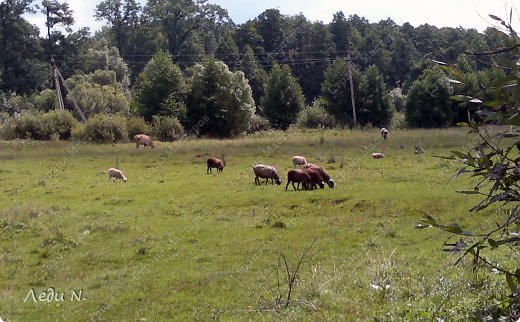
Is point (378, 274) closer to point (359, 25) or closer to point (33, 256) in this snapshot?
point (33, 256)

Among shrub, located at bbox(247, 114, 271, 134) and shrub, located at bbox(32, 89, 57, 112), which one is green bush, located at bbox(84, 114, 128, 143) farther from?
shrub, located at bbox(247, 114, 271, 134)

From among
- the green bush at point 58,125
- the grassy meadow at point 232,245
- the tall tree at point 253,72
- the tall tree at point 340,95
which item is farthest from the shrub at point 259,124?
the grassy meadow at point 232,245

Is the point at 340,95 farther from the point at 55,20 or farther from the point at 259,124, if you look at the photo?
the point at 55,20

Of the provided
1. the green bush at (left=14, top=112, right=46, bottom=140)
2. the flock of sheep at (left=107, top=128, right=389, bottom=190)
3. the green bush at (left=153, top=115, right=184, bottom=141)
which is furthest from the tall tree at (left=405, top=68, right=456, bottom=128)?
the green bush at (left=14, top=112, right=46, bottom=140)

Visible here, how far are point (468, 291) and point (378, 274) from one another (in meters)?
2.32

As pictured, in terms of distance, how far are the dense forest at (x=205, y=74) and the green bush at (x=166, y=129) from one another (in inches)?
2.8

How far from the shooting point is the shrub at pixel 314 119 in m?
57.7

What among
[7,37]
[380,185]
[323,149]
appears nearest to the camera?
[380,185]

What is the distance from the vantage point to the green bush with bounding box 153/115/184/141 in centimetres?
4331

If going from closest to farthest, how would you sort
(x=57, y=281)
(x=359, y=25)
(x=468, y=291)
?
1. (x=468, y=291)
2. (x=57, y=281)
3. (x=359, y=25)

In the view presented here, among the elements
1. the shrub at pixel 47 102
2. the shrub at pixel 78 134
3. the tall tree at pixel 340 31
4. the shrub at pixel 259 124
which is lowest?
the shrub at pixel 259 124

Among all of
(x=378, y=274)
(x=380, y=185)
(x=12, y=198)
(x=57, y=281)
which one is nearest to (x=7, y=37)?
(x=12, y=198)

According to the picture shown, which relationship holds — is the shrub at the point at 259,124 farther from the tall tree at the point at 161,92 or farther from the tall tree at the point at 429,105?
the tall tree at the point at 429,105

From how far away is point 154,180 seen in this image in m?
24.2
